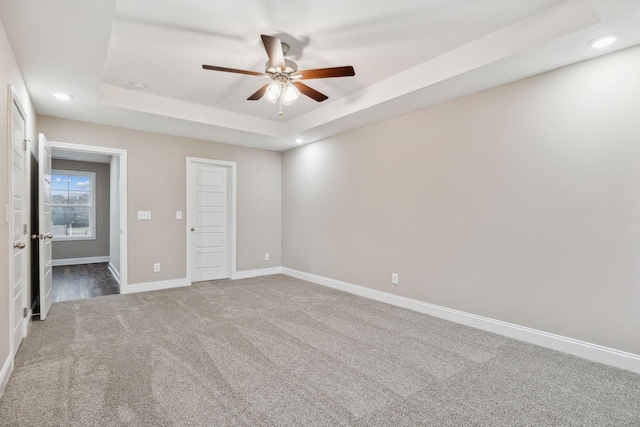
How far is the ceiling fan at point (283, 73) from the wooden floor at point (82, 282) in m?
3.96

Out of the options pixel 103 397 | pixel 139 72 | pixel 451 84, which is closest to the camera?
pixel 103 397

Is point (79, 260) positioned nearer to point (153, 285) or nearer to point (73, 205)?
point (73, 205)

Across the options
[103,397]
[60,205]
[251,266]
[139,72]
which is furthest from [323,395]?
[60,205]

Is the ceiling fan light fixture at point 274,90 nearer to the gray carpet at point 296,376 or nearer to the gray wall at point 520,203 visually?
the gray wall at point 520,203

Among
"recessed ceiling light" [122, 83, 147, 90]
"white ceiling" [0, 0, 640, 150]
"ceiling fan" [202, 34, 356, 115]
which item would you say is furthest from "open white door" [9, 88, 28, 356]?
"ceiling fan" [202, 34, 356, 115]

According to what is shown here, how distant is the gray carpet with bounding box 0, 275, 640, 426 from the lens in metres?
1.84

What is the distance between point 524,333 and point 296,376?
2183 millimetres

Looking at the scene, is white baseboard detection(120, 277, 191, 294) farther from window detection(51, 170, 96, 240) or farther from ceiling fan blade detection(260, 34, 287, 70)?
window detection(51, 170, 96, 240)

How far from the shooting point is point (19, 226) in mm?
2746

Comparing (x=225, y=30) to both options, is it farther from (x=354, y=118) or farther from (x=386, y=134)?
(x=386, y=134)

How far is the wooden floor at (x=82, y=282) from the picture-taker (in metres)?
4.66

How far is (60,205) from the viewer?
7367mm

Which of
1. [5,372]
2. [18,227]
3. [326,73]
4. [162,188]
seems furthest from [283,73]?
[162,188]

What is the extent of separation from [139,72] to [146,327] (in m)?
2.69
